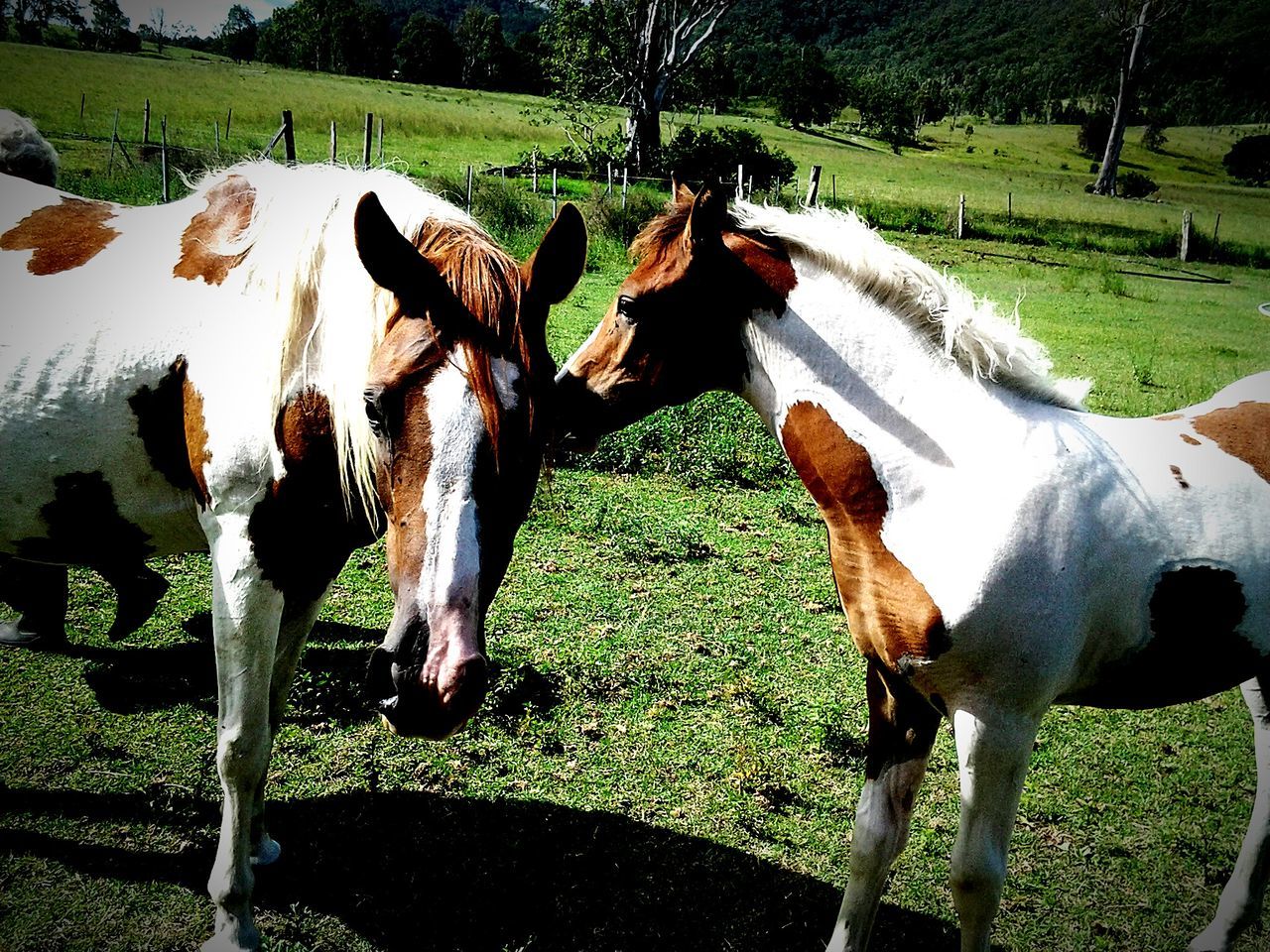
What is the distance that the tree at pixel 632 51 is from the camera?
1083 inches

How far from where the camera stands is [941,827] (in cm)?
349

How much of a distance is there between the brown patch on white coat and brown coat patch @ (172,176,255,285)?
3.79 feet

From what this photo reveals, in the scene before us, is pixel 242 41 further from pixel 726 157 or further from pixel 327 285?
pixel 327 285

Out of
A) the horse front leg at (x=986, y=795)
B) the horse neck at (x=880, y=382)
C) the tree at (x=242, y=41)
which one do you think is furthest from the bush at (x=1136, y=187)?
the tree at (x=242, y=41)

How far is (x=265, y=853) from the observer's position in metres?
2.95

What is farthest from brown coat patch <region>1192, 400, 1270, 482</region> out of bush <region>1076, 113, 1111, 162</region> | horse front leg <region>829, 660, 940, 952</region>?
bush <region>1076, 113, 1111, 162</region>

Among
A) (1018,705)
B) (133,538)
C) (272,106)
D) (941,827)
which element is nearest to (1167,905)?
(941,827)

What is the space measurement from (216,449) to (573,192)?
23.2 meters

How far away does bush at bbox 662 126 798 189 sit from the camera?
2622 centimetres

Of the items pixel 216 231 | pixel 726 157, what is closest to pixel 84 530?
pixel 216 231

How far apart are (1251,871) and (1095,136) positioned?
6926cm

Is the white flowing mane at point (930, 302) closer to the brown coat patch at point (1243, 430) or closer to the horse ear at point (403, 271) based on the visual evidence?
the brown coat patch at point (1243, 430)

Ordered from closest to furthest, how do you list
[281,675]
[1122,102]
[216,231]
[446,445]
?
[446,445] → [216,231] → [281,675] → [1122,102]

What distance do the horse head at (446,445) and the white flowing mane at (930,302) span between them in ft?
2.87
